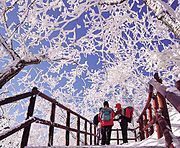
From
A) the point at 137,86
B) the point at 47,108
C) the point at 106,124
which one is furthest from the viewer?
the point at 47,108

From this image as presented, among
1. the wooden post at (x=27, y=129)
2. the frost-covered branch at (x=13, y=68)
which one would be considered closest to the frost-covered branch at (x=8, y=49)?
the frost-covered branch at (x=13, y=68)

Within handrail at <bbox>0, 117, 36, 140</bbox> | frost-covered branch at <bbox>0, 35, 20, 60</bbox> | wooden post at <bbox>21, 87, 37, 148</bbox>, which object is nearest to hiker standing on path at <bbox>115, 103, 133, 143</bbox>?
frost-covered branch at <bbox>0, 35, 20, 60</bbox>

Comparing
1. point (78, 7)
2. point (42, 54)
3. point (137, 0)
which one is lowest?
point (42, 54)

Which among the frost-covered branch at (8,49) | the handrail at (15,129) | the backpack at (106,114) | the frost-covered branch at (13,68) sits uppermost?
the frost-covered branch at (8,49)

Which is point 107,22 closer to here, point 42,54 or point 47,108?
point 42,54

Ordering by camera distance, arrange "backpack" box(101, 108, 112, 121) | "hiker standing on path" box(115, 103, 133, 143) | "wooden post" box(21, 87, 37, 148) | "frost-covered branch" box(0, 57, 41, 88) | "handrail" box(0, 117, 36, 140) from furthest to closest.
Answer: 1. "hiker standing on path" box(115, 103, 133, 143)
2. "backpack" box(101, 108, 112, 121)
3. "frost-covered branch" box(0, 57, 41, 88)
4. "wooden post" box(21, 87, 37, 148)
5. "handrail" box(0, 117, 36, 140)

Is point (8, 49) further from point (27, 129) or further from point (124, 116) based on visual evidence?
point (124, 116)

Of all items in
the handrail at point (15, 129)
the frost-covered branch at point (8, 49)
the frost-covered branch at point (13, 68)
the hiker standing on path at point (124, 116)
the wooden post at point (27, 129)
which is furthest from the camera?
the hiker standing on path at point (124, 116)

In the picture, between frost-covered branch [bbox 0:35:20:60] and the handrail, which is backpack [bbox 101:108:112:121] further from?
the handrail

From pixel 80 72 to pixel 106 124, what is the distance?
4.04 meters

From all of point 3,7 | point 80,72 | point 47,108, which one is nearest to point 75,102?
point 47,108

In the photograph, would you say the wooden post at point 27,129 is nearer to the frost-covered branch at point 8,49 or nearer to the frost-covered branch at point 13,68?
the frost-covered branch at point 13,68

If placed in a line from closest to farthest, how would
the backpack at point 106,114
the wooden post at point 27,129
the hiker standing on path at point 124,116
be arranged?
the wooden post at point 27,129 → the backpack at point 106,114 → the hiker standing on path at point 124,116

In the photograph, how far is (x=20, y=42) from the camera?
8.84 metres
